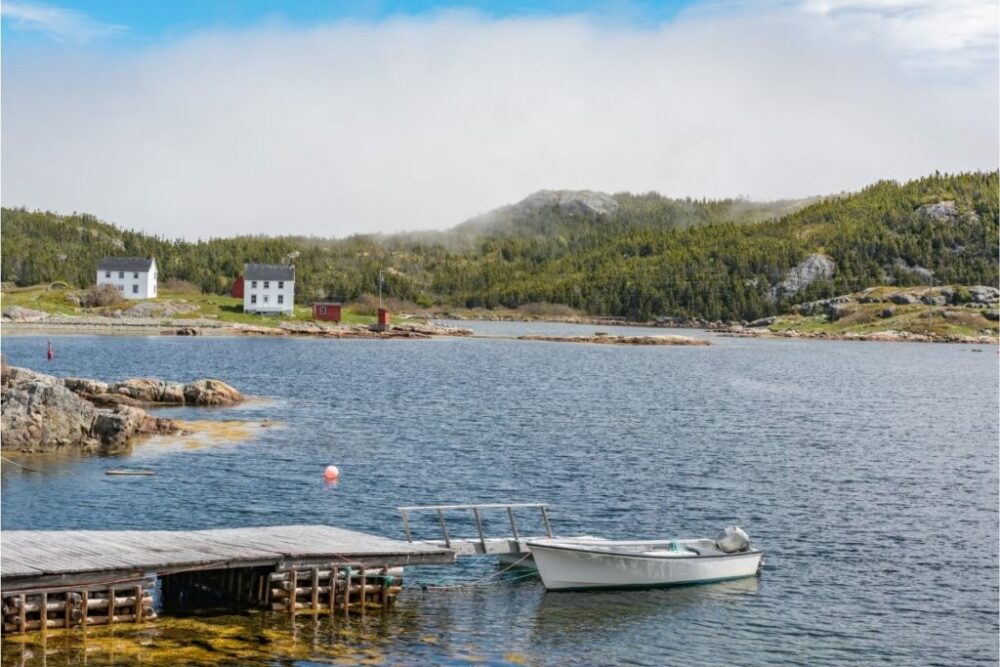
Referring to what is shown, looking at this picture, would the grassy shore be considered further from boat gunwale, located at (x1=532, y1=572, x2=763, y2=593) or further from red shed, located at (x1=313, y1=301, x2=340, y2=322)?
boat gunwale, located at (x1=532, y1=572, x2=763, y2=593)

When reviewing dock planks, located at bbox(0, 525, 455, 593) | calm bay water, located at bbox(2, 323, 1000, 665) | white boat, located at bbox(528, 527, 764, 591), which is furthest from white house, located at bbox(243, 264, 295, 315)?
white boat, located at bbox(528, 527, 764, 591)

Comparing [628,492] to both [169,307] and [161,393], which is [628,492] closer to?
[161,393]

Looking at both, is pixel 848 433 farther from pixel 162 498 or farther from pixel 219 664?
pixel 219 664

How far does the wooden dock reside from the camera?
2802 cm

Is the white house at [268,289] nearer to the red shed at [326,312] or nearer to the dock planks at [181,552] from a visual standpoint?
the red shed at [326,312]

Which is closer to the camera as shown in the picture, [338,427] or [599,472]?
[599,472]

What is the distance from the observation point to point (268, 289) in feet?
634

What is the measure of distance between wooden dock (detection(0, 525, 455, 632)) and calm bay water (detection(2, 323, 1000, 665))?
1601mm

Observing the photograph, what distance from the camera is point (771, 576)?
126 feet

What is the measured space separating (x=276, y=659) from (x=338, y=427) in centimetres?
4634

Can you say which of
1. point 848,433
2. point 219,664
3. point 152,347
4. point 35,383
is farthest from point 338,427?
point 152,347

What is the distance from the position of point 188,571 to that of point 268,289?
16680 cm

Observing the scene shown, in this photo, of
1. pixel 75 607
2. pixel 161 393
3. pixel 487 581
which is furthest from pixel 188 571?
pixel 161 393

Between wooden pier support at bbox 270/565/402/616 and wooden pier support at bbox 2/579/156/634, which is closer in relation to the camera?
wooden pier support at bbox 2/579/156/634
